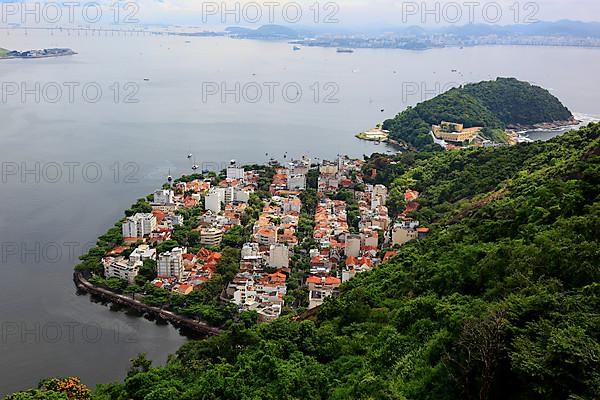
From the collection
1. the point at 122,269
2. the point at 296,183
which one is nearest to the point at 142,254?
the point at 122,269

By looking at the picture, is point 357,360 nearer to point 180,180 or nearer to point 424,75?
point 180,180

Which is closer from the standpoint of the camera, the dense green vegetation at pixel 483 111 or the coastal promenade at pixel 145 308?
the coastal promenade at pixel 145 308

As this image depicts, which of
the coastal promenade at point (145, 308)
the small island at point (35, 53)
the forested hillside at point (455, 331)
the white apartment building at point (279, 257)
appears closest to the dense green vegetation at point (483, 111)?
the white apartment building at point (279, 257)

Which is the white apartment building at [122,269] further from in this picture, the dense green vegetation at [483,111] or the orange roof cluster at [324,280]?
the dense green vegetation at [483,111]

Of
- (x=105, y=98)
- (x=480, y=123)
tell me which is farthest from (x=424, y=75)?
(x=105, y=98)

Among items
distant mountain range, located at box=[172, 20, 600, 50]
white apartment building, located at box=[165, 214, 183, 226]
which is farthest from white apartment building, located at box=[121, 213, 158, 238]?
distant mountain range, located at box=[172, 20, 600, 50]

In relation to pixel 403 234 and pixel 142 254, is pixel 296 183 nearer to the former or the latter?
pixel 403 234
